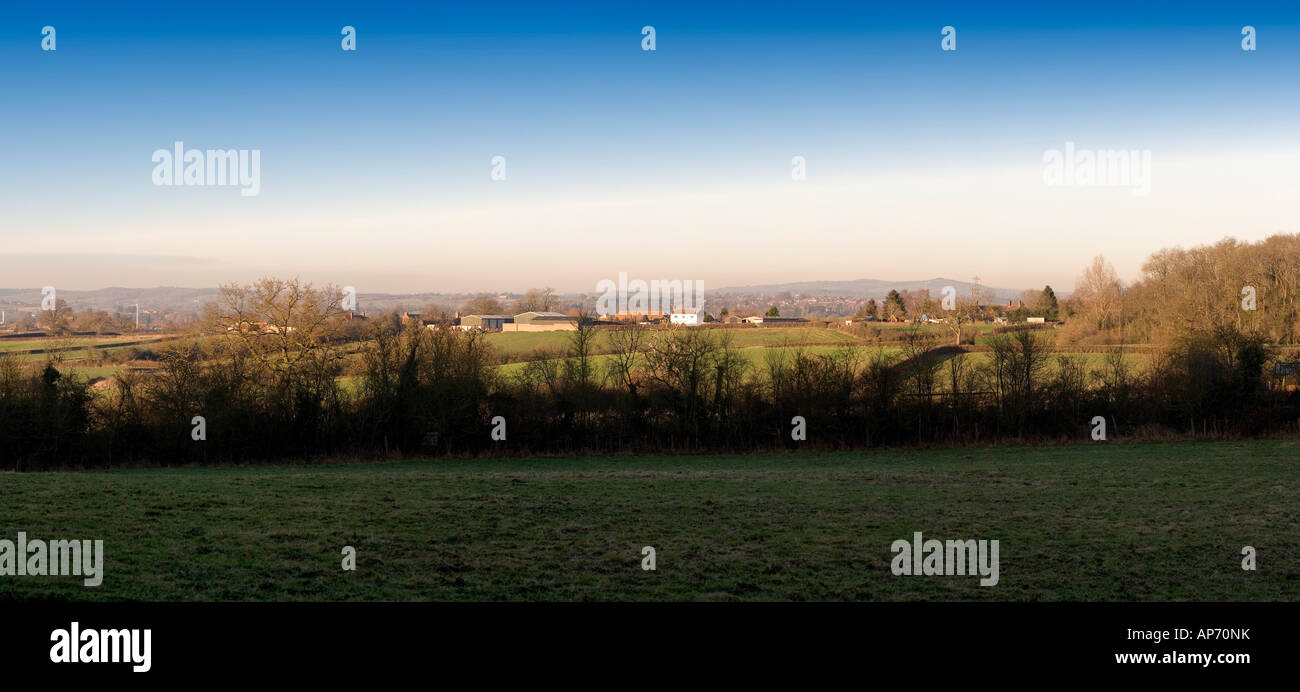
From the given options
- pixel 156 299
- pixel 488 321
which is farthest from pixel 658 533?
pixel 156 299

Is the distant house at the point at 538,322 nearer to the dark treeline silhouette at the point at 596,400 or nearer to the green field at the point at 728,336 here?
the green field at the point at 728,336

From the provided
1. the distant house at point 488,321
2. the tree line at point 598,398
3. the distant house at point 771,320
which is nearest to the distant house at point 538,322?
the distant house at point 488,321

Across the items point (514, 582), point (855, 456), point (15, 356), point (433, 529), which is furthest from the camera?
point (15, 356)

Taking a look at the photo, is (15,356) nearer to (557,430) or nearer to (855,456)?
(557,430)

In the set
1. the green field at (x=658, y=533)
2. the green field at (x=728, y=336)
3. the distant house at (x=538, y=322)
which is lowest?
the green field at (x=658, y=533)

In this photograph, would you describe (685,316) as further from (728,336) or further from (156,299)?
(156,299)

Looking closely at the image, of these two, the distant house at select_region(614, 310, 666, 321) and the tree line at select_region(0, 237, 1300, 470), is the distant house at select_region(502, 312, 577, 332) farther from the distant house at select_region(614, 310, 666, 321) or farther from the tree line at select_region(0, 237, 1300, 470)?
the tree line at select_region(0, 237, 1300, 470)

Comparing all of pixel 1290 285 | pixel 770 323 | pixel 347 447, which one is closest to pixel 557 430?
pixel 347 447
